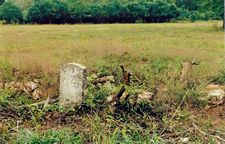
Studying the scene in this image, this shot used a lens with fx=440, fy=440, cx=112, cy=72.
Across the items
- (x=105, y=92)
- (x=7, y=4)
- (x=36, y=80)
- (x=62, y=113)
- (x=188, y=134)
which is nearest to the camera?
Result: (x=188, y=134)

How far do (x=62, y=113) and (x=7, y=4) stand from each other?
10.3m

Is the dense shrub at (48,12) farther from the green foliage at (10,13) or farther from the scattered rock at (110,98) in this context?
the scattered rock at (110,98)

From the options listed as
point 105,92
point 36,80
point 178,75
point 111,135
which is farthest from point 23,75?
point 111,135

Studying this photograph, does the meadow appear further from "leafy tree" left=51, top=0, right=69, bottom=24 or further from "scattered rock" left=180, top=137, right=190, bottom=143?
"leafy tree" left=51, top=0, right=69, bottom=24

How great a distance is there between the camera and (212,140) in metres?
3.19

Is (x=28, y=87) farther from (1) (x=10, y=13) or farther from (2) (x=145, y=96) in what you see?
(1) (x=10, y=13)

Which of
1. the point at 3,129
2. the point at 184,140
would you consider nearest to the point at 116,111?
the point at 184,140

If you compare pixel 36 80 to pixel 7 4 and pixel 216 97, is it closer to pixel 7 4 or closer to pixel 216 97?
pixel 216 97

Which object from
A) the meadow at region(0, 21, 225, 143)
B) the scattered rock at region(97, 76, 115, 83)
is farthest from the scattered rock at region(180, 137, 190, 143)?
the scattered rock at region(97, 76, 115, 83)

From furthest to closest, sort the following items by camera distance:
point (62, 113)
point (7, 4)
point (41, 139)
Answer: point (7, 4) < point (62, 113) < point (41, 139)

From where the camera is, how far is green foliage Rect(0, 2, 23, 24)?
519 inches

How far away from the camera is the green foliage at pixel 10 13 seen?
13.2 m

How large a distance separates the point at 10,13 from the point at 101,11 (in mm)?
3019

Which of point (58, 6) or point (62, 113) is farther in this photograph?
point (58, 6)
